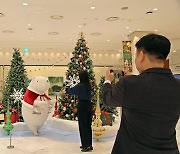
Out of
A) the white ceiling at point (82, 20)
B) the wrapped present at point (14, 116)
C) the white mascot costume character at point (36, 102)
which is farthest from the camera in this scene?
the white ceiling at point (82, 20)

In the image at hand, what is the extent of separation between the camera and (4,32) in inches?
460

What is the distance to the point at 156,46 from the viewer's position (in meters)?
1.31

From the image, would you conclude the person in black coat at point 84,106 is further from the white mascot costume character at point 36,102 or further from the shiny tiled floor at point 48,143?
the white mascot costume character at point 36,102

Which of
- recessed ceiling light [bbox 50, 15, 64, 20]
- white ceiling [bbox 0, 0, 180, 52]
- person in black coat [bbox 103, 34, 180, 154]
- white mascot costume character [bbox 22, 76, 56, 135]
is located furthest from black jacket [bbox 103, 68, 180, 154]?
recessed ceiling light [bbox 50, 15, 64, 20]

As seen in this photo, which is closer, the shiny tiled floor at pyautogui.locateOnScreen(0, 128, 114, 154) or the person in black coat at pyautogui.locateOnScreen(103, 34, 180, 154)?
the person in black coat at pyautogui.locateOnScreen(103, 34, 180, 154)

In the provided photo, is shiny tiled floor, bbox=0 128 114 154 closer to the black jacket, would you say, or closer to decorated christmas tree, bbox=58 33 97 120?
decorated christmas tree, bbox=58 33 97 120

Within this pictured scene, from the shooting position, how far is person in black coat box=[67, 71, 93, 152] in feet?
15.5

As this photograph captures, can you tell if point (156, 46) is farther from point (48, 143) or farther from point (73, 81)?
point (73, 81)

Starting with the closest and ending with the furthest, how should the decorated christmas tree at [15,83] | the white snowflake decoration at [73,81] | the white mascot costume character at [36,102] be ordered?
1. the white mascot costume character at [36,102]
2. the white snowflake decoration at [73,81]
3. the decorated christmas tree at [15,83]

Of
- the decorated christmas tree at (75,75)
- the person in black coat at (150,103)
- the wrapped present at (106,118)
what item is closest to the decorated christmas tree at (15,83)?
the decorated christmas tree at (75,75)

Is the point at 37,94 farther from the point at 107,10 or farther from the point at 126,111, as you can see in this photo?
the point at 126,111

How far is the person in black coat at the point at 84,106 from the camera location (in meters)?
4.72

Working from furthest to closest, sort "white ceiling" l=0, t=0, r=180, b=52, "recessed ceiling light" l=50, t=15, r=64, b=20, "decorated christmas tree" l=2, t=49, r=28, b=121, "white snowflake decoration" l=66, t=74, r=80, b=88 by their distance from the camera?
"recessed ceiling light" l=50, t=15, r=64, b=20 → "white ceiling" l=0, t=0, r=180, b=52 → "decorated christmas tree" l=2, t=49, r=28, b=121 → "white snowflake decoration" l=66, t=74, r=80, b=88

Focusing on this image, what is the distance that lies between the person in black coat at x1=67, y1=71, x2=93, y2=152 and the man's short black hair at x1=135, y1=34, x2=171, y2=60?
3.42 meters
